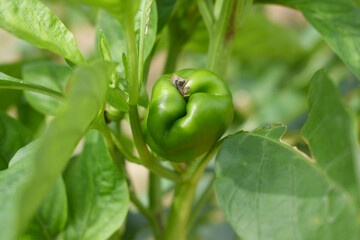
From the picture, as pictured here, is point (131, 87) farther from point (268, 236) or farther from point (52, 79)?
point (52, 79)

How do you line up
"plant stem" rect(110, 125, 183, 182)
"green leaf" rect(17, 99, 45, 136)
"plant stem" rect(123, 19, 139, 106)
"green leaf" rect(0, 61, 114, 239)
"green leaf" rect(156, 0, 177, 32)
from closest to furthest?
"green leaf" rect(0, 61, 114, 239)
"plant stem" rect(123, 19, 139, 106)
"plant stem" rect(110, 125, 183, 182)
"green leaf" rect(156, 0, 177, 32)
"green leaf" rect(17, 99, 45, 136)

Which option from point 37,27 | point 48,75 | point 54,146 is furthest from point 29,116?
point 54,146

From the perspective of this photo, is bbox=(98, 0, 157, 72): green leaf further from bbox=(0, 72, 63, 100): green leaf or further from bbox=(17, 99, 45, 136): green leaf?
bbox=(17, 99, 45, 136): green leaf

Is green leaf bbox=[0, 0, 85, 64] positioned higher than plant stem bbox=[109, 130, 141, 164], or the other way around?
green leaf bbox=[0, 0, 85, 64]

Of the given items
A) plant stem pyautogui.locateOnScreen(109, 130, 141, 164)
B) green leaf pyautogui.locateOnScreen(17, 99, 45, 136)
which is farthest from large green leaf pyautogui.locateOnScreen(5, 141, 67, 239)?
green leaf pyautogui.locateOnScreen(17, 99, 45, 136)

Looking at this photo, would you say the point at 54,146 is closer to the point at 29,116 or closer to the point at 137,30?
the point at 137,30

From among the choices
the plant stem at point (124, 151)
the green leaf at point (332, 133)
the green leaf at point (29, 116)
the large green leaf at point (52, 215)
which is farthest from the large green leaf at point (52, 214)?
the green leaf at point (332, 133)
